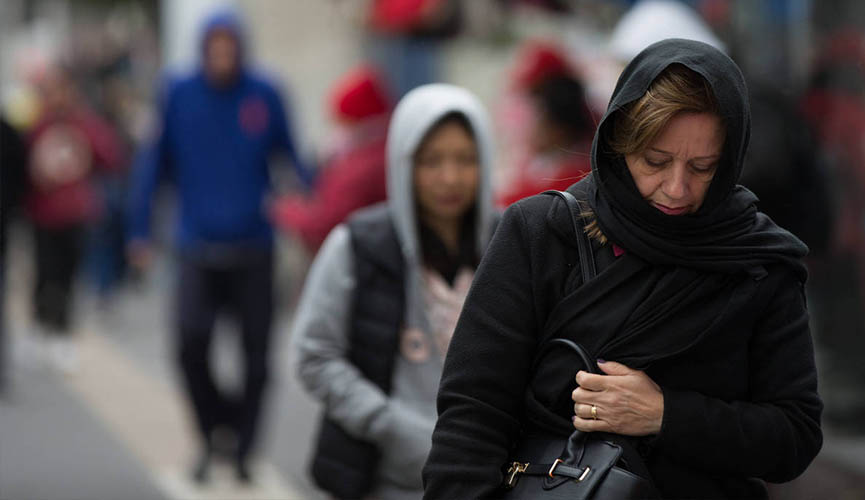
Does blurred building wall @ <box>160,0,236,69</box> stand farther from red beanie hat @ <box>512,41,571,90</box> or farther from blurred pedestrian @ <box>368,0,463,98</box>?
red beanie hat @ <box>512,41,571,90</box>

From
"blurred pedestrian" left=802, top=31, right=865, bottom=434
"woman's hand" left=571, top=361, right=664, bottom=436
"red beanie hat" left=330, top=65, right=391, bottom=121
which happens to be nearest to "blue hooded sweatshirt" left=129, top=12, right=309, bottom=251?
"red beanie hat" left=330, top=65, right=391, bottom=121

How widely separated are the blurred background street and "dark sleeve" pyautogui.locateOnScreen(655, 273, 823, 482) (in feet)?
1.77

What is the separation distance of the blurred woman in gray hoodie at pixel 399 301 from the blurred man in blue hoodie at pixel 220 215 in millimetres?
3006

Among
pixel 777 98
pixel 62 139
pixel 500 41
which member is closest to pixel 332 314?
pixel 777 98

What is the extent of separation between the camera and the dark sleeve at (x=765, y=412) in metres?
2.34

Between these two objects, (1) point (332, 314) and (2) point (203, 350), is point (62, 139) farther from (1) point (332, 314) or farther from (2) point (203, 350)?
(1) point (332, 314)

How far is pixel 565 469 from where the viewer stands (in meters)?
2.29

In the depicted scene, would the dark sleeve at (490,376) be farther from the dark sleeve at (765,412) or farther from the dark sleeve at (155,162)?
the dark sleeve at (155,162)

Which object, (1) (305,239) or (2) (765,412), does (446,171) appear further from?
(1) (305,239)

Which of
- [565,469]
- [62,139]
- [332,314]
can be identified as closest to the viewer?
[565,469]

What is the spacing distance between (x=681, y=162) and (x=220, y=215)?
15.3 feet

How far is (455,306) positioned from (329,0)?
34.3 feet

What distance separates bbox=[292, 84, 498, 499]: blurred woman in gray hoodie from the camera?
351cm

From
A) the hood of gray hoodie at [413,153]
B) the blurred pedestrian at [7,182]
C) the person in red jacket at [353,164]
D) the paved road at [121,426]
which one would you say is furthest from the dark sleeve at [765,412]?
the blurred pedestrian at [7,182]
